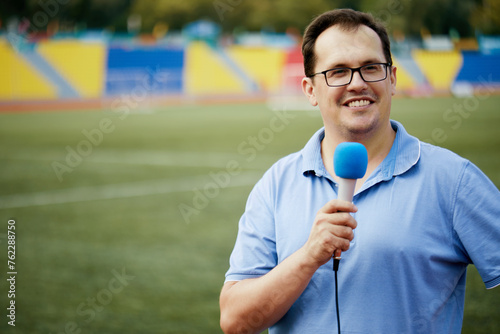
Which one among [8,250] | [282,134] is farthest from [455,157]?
[282,134]

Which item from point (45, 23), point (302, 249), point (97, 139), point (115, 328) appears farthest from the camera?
point (45, 23)

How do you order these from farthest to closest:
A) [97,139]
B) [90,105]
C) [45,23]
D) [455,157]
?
[45,23], [90,105], [97,139], [455,157]

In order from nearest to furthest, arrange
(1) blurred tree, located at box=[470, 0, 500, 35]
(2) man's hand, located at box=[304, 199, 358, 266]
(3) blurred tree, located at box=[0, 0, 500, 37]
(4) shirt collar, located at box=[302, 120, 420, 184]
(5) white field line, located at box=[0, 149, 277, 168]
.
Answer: (2) man's hand, located at box=[304, 199, 358, 266]
(4) shirt collar, located at box=[302, 120, 420, 184]
(5) white field line, located at box=[0, 149, 277, 168]
(1) blurred tree, located at box=[470, 0, 500, 35]
(3) blurred tree, located at box=[0, 0, 500, 37]

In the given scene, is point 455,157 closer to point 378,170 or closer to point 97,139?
point 378,170

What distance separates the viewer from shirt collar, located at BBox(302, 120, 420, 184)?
2041 mm

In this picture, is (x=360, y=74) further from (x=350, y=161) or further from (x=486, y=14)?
(x=486, y=14)

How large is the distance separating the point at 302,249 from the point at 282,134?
15.7 meters

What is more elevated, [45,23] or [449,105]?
[45,23]

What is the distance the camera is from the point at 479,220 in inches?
76.2

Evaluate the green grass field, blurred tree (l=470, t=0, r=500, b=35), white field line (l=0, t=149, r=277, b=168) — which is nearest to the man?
the green grass field

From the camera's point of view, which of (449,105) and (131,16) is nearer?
(449,105)

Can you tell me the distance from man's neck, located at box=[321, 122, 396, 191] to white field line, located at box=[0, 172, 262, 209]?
7.60 meters

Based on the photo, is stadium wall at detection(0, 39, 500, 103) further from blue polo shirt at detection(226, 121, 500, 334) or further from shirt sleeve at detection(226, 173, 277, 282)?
blue polo shirt at detection(226, 121, 500, 334)

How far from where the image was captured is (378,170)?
2.07 m
